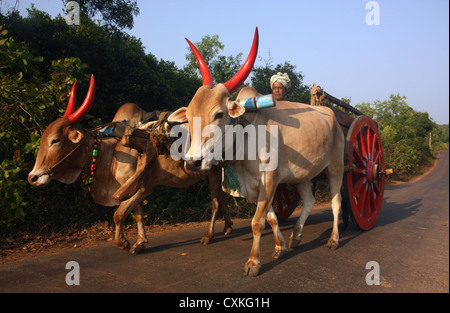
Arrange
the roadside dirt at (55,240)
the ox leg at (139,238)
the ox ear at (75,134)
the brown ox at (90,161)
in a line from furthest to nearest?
the roadside dirt at (55,240)
the ox leg at (139,238)
the ox ear at (75,134)
the brown ox at (90,161)

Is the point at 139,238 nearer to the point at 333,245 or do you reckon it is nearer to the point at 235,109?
the point at 235,109

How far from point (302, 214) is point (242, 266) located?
57.0 inches

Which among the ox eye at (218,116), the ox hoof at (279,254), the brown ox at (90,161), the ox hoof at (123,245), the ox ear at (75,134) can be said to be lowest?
the ox hoof at (279,254)

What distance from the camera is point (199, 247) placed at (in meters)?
4.80

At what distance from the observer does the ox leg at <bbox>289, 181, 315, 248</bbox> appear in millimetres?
4766

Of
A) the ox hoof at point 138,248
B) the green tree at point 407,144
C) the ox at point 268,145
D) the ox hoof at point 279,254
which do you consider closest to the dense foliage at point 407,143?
the green tree at point 407,144

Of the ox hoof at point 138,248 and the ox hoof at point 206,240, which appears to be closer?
the ox hoof at point 138,248

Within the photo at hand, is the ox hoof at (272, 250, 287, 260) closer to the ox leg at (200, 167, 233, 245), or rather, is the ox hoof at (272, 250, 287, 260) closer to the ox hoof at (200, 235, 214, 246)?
the ox hoof at (200, 235, 214, 246)

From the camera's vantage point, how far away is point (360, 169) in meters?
5.67

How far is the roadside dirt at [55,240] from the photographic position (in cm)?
457

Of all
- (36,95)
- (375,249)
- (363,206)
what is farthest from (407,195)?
(36,95)

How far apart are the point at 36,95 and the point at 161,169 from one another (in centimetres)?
224

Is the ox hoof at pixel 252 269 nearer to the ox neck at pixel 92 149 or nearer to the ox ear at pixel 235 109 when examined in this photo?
the ox ear at pixel 235 109

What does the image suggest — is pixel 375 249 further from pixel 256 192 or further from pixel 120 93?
pixel 120 93
